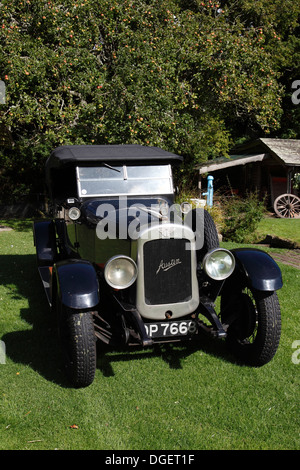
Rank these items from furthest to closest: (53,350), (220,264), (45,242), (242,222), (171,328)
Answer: (242,222)
(45,242)
(53,350)
(220,264)
(171,328)

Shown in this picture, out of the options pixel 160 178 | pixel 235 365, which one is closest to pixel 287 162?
pixel 160 178

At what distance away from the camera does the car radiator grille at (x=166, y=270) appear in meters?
3.75

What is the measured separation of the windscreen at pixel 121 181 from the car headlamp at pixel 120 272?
1.72m

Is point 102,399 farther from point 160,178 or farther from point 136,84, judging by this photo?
point 136,84

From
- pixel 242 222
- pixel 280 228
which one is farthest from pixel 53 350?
pixel 280 228

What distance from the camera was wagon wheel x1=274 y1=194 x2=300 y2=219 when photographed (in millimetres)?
16859

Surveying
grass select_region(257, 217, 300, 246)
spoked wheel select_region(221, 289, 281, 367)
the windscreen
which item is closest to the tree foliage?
grass select_region(257, 217, 300, 246)

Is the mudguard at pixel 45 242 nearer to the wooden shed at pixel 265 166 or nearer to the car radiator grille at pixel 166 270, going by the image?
the car radiator grille at pixel 166 270

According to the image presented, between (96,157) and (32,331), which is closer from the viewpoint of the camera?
(32,331)

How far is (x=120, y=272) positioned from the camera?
3.66 metres

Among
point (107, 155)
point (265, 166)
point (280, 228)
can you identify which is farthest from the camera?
point (265, 166)

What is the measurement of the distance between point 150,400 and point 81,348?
2.26ft

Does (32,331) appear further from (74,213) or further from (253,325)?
(253,325)
